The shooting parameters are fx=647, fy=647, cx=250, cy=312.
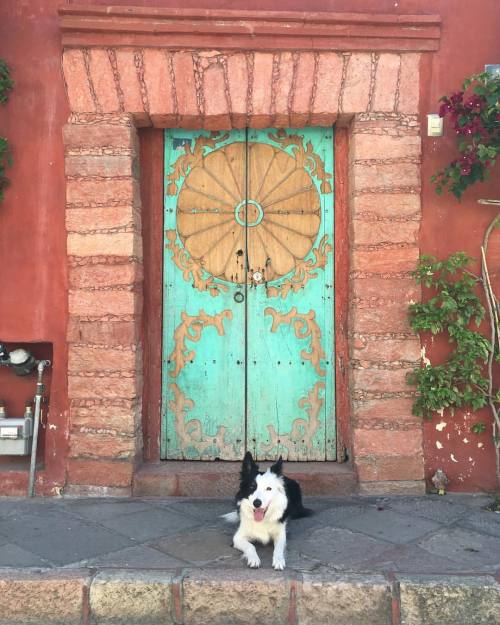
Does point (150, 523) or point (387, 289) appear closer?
point (150, 523)

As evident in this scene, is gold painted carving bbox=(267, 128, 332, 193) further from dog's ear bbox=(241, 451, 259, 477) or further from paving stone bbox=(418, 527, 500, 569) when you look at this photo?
paving stone bbox=(418, 527, 500, 569)

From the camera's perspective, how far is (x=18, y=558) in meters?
3.42

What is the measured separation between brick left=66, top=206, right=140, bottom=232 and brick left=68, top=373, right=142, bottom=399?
3.55ft

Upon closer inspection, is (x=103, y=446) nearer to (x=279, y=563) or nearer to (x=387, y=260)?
(x=279, y=563)

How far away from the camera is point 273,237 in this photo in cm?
500

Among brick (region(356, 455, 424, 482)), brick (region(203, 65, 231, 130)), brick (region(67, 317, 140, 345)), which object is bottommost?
brick (region(356, 455, 424, 482))

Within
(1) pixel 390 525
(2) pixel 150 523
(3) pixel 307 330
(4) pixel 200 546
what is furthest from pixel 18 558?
(3) pixel 307 330

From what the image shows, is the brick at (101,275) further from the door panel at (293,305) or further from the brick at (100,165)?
the door panel at (293,305)

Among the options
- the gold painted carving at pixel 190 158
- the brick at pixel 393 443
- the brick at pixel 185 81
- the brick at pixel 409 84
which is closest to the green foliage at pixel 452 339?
the brick at pixel 393 443

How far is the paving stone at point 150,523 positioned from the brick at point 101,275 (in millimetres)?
1607

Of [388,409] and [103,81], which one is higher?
[103,81]

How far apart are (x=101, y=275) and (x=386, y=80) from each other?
2.49 meters

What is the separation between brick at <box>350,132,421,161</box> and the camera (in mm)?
4668

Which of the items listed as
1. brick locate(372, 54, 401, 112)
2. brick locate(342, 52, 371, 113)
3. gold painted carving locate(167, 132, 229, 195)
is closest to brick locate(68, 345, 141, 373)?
gold painted carving locate(167, 132, 229, 195)
